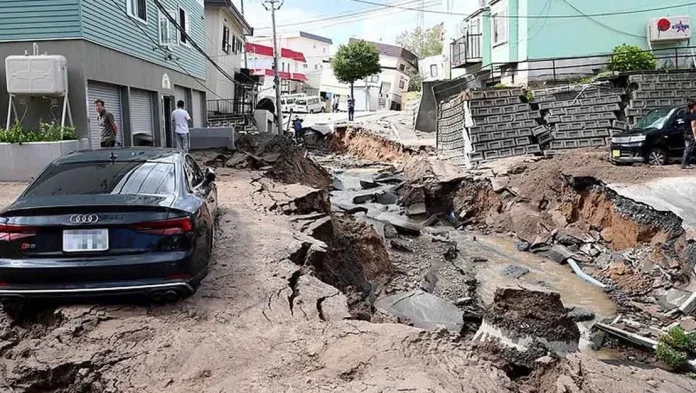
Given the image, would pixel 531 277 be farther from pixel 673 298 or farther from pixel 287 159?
pixel 287 159

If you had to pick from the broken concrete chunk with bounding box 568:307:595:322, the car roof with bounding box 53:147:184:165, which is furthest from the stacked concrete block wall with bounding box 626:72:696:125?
the car roof with bounding box 53:147:184:165

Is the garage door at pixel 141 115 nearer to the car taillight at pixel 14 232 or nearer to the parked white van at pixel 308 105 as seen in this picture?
the car taillight at pixel 14 232

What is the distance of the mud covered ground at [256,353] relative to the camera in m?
3.65

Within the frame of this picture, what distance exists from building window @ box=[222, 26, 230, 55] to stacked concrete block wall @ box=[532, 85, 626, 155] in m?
17.0

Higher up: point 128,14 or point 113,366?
point 128,14

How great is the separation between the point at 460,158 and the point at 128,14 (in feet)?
37.8

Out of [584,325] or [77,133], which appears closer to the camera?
[584,325]

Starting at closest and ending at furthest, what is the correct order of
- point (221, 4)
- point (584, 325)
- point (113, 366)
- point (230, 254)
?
point (113, 366), point (230, 254), point (584, 325), point (221, 4)

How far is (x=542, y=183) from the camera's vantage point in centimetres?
1526

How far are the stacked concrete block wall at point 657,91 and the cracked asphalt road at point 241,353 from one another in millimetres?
16903

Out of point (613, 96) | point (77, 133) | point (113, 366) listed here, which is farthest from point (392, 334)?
point (613, 96)

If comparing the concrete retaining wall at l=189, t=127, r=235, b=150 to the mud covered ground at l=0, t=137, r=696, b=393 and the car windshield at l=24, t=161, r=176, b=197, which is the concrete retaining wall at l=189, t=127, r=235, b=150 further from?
the mud covered ground at l=0, t=137, r=696, b=393

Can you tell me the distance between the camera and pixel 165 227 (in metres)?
4.80

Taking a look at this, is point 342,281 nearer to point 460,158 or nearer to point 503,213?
point 503,213
